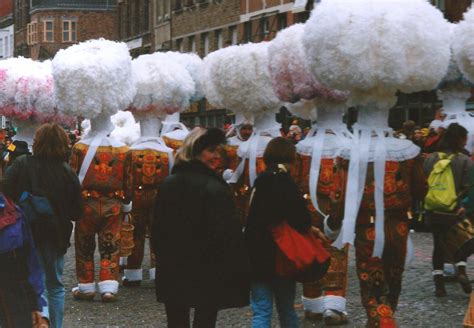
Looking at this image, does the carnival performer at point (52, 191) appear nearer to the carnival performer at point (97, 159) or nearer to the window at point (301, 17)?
the carnival performer at point (97, 159)

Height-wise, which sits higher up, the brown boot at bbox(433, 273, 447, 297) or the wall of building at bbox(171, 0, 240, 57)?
the wall of building at bbox(171, 0, 240, 57)

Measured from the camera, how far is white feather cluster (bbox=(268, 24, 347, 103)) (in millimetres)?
12594

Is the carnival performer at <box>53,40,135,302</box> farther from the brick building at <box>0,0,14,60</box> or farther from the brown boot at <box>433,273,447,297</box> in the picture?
the brick building at <box>0,0,14,60</box>

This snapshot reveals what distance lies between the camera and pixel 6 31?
12125cm

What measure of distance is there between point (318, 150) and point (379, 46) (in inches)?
84.9

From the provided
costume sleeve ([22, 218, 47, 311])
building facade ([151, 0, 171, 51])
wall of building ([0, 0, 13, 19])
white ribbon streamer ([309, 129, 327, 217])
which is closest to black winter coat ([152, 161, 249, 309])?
costume sleeve ([22, 218, 47, 311])

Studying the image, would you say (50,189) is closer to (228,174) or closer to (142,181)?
(228,174)

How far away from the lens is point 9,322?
854cm

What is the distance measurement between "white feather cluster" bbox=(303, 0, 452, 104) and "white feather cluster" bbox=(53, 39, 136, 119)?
3.84 meters

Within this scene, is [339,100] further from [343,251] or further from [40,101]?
[40,101]

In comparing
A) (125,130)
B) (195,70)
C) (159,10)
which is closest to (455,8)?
(125,130)

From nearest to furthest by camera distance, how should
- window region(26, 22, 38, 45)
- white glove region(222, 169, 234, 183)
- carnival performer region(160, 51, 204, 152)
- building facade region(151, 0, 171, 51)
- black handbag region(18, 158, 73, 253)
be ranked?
black handbag region(18, 158, 73, 253), white glove region(222, 169, 234, 183), carnival performer region(160, 51, 204, 152), building facade region(151, 0, 171, 51), window region(26, 22, 38, 45)

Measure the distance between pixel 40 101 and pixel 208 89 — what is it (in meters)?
3.18

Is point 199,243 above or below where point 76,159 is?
below
